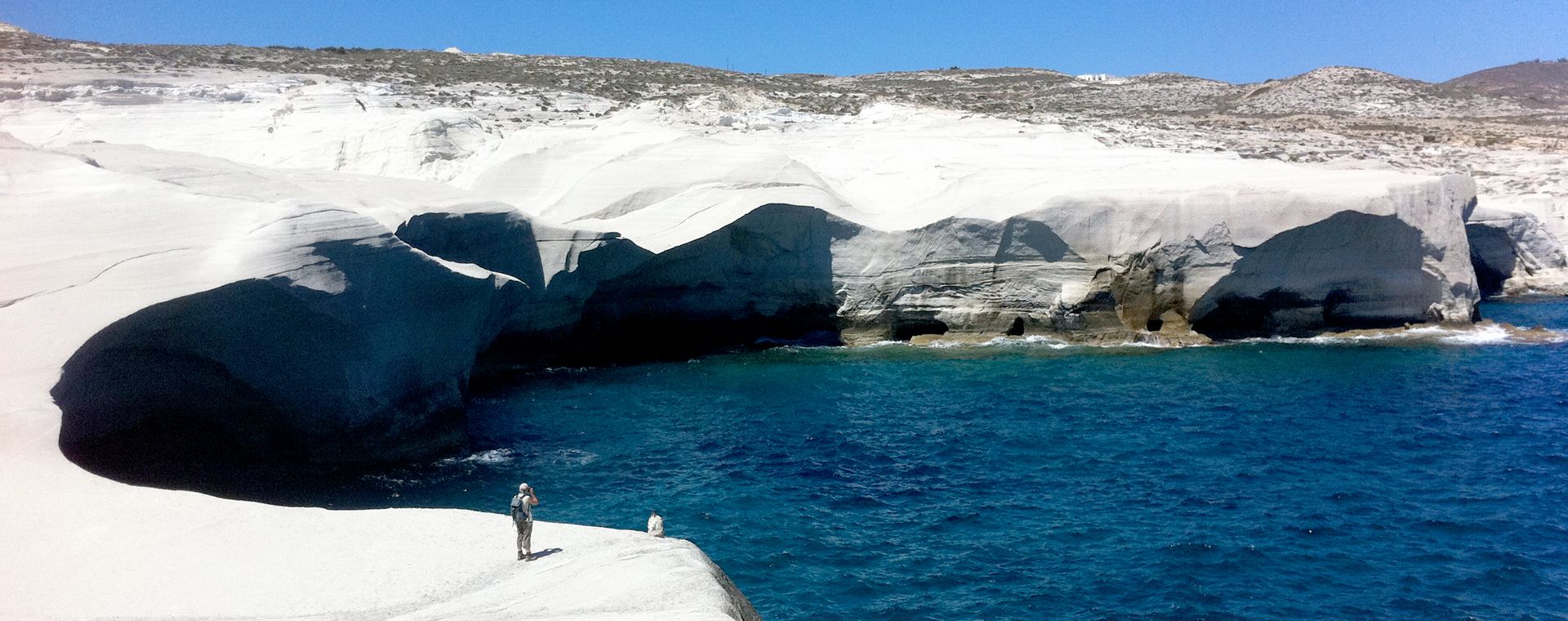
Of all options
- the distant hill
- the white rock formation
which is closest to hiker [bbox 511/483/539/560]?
the white rock formation

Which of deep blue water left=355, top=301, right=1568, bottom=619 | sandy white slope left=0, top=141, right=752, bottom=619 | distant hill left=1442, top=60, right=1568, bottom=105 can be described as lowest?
deep blue water left=355, top=301, right=1568, bottom=619

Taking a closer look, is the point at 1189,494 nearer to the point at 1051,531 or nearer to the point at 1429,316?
the point at 1051,531

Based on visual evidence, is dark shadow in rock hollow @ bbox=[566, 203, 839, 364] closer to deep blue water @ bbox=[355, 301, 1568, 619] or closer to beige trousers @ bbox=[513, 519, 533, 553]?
deep blue water @ bbox=[355, 301, 1568, 619]

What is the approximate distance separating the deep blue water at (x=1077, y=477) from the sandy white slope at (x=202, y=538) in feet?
11.4

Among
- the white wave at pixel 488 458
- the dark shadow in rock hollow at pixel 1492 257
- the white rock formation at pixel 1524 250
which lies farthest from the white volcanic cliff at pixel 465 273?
the white rock formation at pixel 1524 250

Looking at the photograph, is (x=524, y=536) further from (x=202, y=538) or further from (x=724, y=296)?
(x=724, y=296)

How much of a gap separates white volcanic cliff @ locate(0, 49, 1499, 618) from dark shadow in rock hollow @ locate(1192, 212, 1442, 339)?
90 mm

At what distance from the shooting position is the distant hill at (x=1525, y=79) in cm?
7754

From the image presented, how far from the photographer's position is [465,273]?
1928 cm

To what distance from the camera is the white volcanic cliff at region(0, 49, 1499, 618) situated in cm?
1058

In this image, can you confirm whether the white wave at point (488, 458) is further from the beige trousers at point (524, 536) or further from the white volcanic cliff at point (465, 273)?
the beige trousers at point (524, 536)

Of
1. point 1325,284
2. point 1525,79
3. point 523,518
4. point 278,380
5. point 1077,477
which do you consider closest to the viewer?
point 523,518

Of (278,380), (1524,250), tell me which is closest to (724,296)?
(278,380)

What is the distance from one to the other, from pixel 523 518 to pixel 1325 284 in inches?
994
